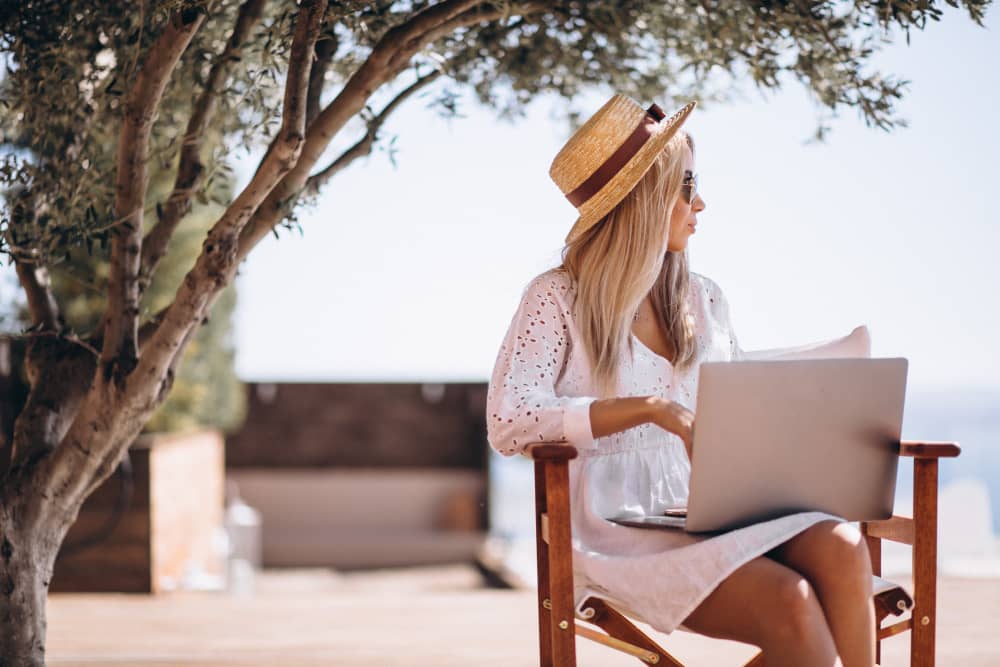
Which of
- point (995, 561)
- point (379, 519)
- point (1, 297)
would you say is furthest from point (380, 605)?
point (379, 519)

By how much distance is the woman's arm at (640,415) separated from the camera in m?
2.01

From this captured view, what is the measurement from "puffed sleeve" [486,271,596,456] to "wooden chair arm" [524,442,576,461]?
5 centimetres

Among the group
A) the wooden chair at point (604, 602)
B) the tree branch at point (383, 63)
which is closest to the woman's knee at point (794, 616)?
the wooden chair at point (604, 602)

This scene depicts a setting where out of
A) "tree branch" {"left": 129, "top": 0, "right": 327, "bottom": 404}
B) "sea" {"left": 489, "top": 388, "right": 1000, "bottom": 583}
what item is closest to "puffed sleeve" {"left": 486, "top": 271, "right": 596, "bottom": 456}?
"tree branch" {"left": 129, "top": 0, "right": 327, "bottom": 404}

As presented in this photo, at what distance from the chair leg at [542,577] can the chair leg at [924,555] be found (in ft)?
2.56

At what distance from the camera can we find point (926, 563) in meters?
2.33

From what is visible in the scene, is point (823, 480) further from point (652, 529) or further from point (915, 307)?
point (915, 307)

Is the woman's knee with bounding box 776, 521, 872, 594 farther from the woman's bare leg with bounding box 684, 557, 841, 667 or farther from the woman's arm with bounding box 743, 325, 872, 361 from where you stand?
the woman's arm with bounding box 743, 325, 872, 361

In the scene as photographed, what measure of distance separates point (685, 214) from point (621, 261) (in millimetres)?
211

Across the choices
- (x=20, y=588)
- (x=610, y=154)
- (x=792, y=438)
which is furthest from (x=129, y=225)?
(x=792, y=438)

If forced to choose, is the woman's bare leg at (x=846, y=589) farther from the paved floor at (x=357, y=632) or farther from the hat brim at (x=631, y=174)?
the paved floor at (x=357, y=632)

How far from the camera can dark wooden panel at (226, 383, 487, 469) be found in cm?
1323

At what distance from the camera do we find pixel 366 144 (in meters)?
3.18

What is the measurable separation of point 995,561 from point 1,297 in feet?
19.3
